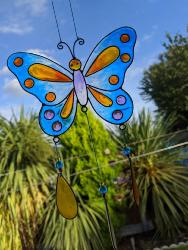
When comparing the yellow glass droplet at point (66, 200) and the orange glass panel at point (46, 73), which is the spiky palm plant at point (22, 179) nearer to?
the yellow glass droplet at point (66, 200)

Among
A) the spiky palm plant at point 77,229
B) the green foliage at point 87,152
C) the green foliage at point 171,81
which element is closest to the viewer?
the spiky palm plant at point 77,229

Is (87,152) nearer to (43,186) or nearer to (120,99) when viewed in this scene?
(43,186)

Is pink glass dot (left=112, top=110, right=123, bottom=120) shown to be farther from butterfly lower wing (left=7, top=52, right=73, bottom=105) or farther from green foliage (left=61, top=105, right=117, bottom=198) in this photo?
green foliage (left=61, top=105, right=117, bottom=198)

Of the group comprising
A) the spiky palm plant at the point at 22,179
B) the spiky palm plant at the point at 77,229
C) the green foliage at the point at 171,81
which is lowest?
the spiky palm plant at the point at 77,229

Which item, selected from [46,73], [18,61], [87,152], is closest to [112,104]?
[46,73]

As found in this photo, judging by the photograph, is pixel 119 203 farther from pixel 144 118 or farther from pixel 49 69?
pixel 49 69

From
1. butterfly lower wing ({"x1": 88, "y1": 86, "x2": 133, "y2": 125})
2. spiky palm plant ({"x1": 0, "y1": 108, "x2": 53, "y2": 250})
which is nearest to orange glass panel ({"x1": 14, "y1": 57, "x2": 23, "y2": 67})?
butterfly lower wing ({"x1": 88, "y1": 86, "x2": 133, "y2": 125})

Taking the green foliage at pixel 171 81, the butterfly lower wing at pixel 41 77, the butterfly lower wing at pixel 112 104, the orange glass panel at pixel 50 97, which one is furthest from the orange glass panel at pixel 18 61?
the green foliage at pixel 171 81

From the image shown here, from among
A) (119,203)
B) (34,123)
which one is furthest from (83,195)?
(34,123)
